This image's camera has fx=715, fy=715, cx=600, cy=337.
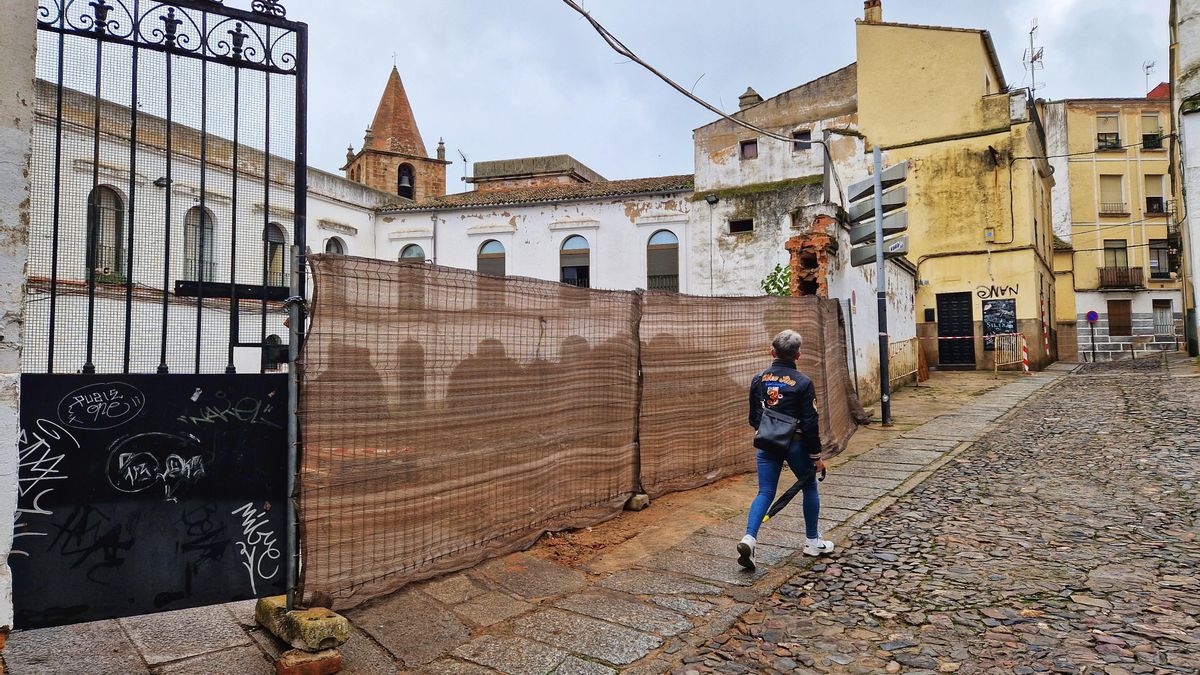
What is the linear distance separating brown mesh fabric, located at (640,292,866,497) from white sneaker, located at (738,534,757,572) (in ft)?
5.51

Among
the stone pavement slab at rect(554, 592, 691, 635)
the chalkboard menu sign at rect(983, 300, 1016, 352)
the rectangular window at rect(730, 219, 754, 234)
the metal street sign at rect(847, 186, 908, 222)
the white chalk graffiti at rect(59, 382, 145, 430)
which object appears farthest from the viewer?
the rectangular window at rect(730, 219, 754, 234)

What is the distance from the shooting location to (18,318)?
2789mm

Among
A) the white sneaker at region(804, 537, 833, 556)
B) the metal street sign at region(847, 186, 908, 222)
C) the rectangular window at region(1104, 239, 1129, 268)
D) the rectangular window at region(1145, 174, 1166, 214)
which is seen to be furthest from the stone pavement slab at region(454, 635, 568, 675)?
the rectangular window at region(1145, 174, 1166, 214)

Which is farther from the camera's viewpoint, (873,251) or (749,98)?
Answer: (749,98)

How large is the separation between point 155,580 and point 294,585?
57 centimetres

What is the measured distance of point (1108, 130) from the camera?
34.4m

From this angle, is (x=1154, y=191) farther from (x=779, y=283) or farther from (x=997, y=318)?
(x=779, y=283)

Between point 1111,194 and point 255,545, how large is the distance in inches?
1623

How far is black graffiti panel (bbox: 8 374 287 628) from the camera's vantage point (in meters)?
2.88

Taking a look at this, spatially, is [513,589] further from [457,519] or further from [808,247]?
[808,247]

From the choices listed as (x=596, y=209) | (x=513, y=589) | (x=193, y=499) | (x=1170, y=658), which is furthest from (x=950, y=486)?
(x=596, y=209)

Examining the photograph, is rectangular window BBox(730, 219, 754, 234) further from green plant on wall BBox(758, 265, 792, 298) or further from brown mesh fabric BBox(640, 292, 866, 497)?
brown mesh fabric BBox(640, 292, 866, 497)

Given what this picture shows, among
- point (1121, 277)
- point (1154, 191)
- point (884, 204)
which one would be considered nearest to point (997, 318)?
point (884, 204)

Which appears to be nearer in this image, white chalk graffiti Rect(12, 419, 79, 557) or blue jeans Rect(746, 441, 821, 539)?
white chalk graffiti Rect(12, 419, 79, 557)
